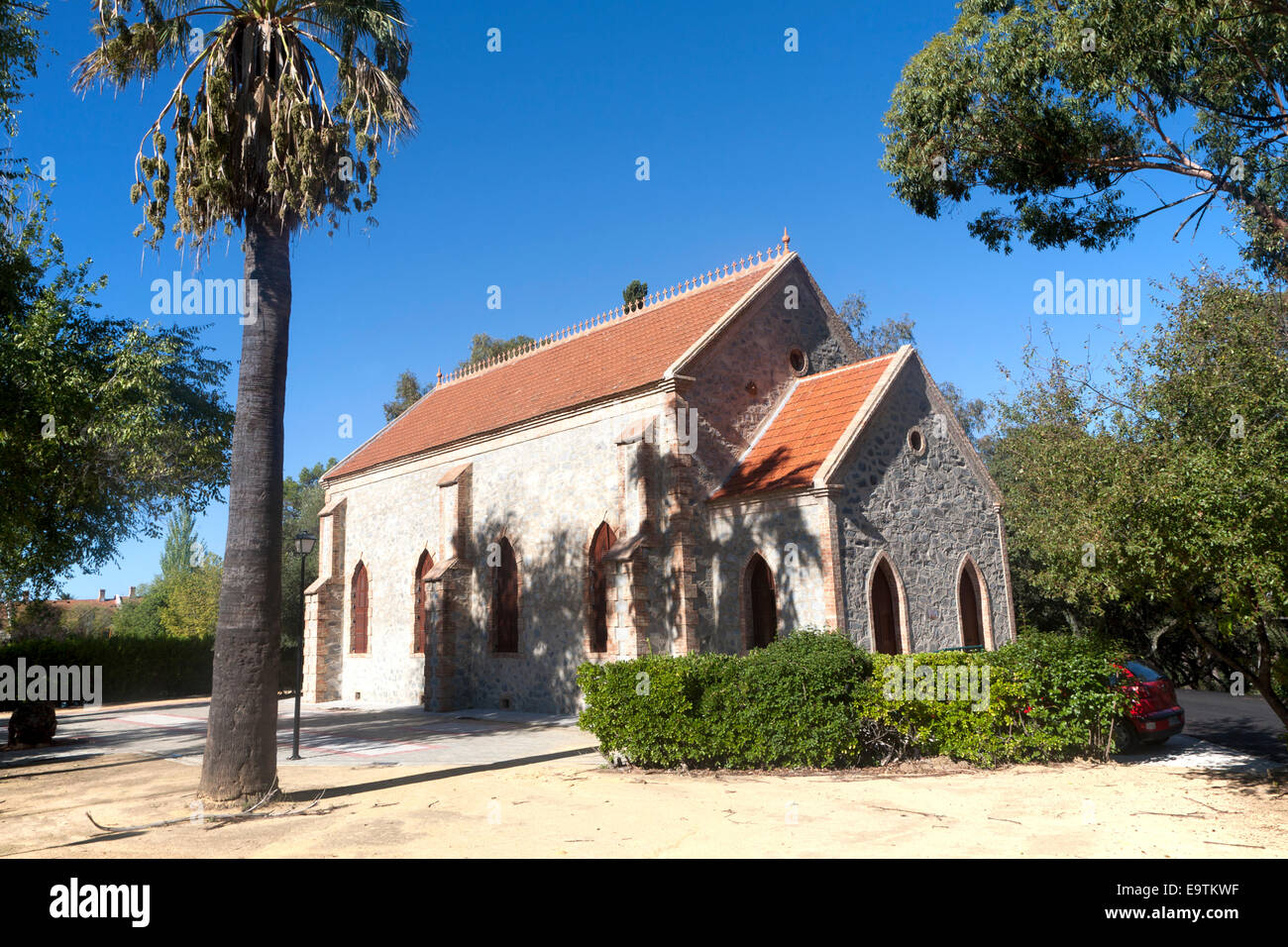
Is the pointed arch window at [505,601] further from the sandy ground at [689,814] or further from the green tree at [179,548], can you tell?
the green tree at [179,548]

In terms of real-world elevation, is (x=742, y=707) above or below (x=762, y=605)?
below

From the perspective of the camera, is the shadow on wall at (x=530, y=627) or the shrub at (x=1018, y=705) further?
the shadow on wall at (x=530, y=627)

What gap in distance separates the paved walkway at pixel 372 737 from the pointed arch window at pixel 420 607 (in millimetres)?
1921

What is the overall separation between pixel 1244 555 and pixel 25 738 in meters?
22.8

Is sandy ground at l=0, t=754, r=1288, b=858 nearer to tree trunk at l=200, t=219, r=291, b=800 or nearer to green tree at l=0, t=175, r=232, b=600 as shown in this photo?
tree trunk at l=200, t=219, r=291, b=800

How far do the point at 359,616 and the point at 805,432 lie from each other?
58.7 ft

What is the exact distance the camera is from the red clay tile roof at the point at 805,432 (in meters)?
18.0

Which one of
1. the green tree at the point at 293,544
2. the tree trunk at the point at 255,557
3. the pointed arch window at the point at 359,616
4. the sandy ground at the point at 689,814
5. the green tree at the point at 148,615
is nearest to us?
the sandy ground at the point at 689,814

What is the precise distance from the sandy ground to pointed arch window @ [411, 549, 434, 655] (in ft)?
41.4

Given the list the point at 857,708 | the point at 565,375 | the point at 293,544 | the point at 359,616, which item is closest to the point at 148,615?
the point at 293,544

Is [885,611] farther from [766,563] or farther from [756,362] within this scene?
[756,362]

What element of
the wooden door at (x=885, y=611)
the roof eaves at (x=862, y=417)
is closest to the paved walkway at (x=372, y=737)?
the wooden door at (x=885, y=611)

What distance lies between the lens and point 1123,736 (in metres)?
13.4

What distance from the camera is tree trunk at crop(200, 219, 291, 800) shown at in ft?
35.1
